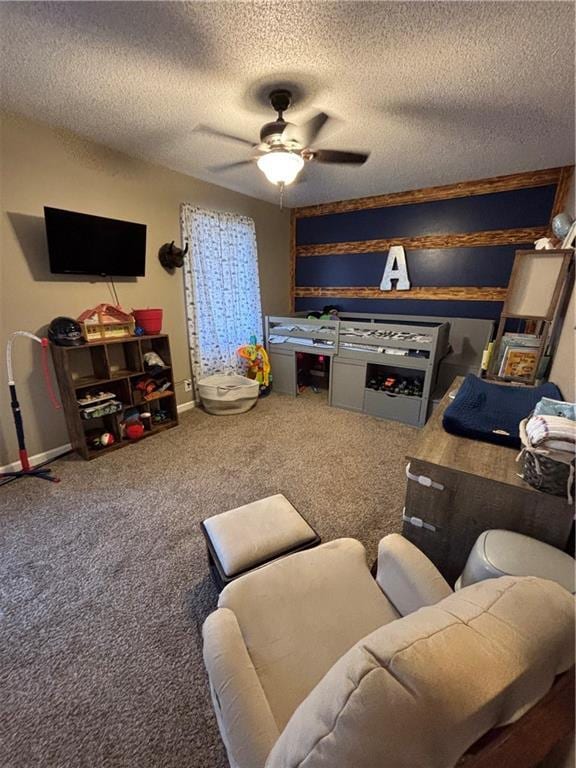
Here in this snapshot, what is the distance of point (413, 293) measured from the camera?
13.1ft

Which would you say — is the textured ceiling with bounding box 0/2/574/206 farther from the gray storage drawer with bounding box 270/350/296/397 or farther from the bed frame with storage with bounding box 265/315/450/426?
the gray storage drawer with bounding box 270/350/296/397

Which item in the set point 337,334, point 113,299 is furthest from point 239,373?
point 113,299

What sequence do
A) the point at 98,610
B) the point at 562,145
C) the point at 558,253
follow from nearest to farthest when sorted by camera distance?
the point at 98,610
the point at 558,253
the point at 562,145

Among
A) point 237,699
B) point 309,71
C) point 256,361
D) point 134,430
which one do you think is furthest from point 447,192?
point 237,699

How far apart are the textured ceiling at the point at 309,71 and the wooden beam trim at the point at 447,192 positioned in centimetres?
42

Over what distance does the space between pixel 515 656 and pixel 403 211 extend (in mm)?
4276

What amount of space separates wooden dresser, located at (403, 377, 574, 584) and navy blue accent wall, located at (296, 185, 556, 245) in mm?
3027

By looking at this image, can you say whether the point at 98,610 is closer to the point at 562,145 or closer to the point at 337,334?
the point at 337,334

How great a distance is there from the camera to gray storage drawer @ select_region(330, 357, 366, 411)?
3602 millimetres

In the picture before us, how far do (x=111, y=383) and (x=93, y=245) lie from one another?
46.3 inches

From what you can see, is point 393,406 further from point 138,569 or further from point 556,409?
point 138,569

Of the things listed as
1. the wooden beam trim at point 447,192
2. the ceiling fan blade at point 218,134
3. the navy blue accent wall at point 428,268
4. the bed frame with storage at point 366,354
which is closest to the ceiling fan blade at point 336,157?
the ceiling fan blade at point 218,134

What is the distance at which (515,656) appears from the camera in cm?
→ 49

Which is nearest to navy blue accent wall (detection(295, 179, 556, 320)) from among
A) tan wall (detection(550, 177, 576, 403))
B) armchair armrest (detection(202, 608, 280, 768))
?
tan wall (detection(550, 177, 576, 403))
